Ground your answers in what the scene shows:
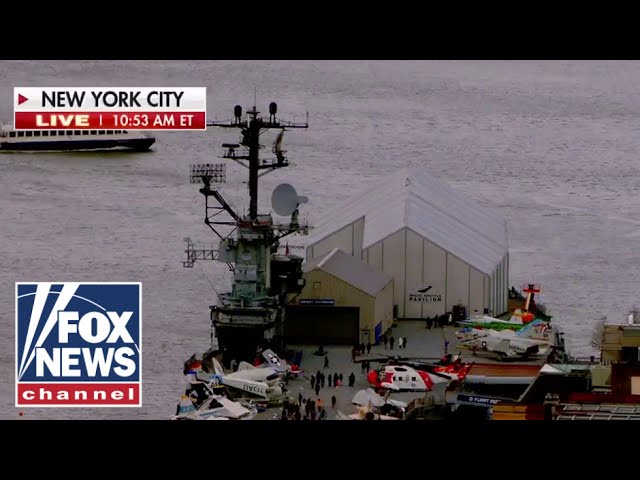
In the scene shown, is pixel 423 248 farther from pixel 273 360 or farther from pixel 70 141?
pixel 70 141

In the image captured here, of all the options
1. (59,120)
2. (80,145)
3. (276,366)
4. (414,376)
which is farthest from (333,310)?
(80,145)

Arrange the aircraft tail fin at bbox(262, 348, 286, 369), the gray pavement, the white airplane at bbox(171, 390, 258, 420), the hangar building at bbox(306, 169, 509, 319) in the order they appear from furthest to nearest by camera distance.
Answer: the hangar building at bbox(306, 169, 509, 319) → the aircraft tail fin at bbox(262, 348, 286, 369) → the gray pavement → the white airplane at bbox(171, 390, 258, 420)

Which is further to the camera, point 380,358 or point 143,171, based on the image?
point 143,171

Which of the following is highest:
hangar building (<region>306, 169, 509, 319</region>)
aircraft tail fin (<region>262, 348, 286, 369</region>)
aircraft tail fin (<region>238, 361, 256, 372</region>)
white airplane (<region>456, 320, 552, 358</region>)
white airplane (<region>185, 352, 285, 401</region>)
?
hangar building (<region>306, 169, 509, 319</region>)

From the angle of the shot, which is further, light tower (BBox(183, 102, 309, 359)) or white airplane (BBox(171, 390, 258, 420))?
light tower (BBox(183, 102, 309, 359))

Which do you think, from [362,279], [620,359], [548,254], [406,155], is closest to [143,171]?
[406,155]

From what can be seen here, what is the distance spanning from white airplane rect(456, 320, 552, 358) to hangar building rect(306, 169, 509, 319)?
8.95ft

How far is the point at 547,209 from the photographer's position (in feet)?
416

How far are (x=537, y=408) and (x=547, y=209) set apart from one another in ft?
182

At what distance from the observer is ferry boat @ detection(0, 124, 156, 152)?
13988cm

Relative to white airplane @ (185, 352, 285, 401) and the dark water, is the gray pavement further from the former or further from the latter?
the dark water

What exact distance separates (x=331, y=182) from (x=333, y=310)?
5287cm

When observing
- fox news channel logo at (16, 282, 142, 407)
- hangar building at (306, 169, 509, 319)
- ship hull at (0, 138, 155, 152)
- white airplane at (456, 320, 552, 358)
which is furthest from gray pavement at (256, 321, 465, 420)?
ship hull at (0, 138, 155, 152)
